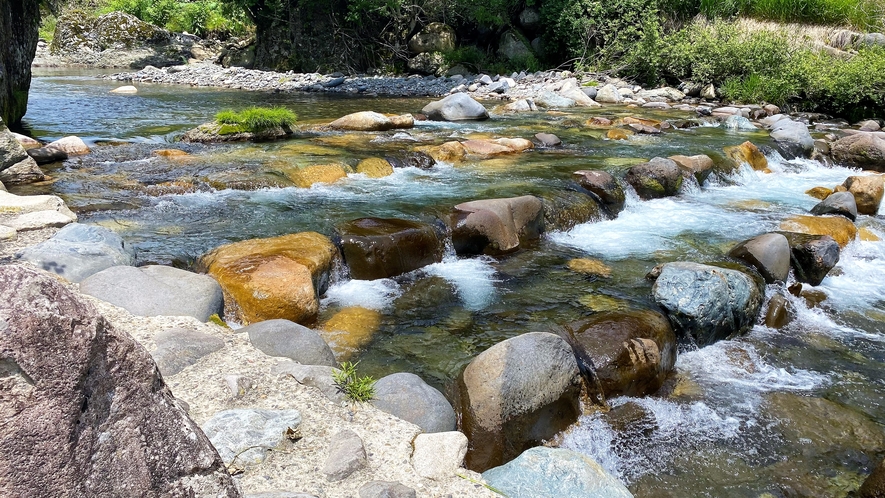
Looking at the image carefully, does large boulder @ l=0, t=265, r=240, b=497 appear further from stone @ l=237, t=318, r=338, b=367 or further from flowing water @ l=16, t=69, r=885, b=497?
flowing water @ l=16, t=69, r=885, b=497

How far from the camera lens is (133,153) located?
29.1 feet

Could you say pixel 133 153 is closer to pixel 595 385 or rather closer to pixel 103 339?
pixel 595 385

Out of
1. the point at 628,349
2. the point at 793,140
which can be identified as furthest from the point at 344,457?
the point at 793,140

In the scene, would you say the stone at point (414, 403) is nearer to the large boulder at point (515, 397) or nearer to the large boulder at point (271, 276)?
the large boulder at point (515, 397)

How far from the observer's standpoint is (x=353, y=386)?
Answer: 341 cm

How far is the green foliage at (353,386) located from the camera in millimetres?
3377

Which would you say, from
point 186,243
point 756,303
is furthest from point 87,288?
point 756,303

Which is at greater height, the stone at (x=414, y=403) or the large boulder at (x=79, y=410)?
the large boulder at (x=79, y=410)

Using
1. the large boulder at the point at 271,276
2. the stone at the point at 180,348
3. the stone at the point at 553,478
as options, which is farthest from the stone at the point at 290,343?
the stone at the point at 553,478

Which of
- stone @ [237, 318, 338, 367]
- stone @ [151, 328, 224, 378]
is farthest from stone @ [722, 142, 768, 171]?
stone @ [151, 328, 224, 378]

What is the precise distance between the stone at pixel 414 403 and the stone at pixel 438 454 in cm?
21

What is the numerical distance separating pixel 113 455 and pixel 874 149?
515 inches

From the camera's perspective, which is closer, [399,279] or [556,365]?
[556,365]

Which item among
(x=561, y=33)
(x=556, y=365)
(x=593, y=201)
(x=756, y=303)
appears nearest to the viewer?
(x=556, y=365)
